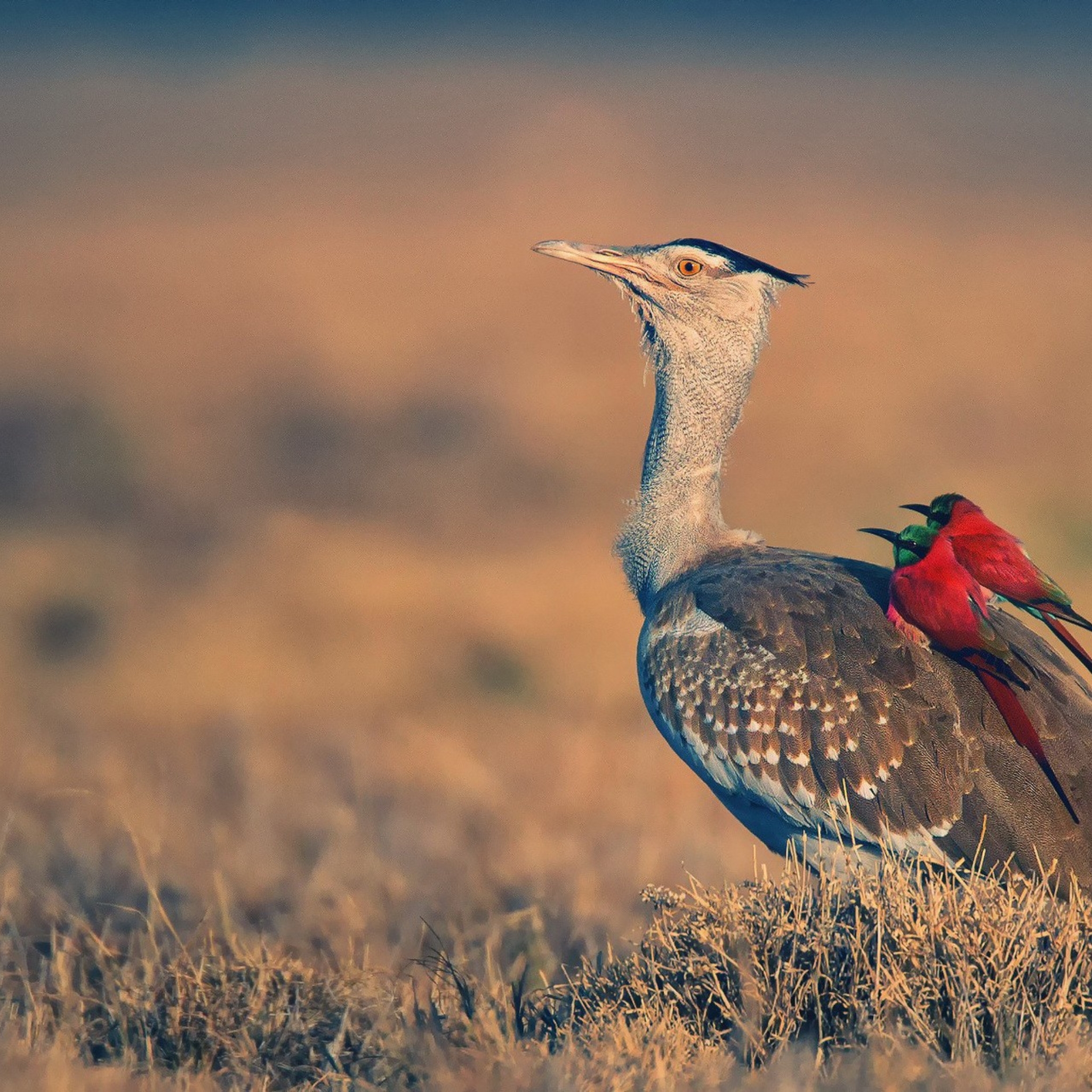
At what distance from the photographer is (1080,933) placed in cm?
364

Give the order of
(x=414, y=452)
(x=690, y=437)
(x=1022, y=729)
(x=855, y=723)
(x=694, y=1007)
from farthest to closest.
Result: 1. (x=414, y=452)
2. (x=690, y=437)
3. (x=855, y=723)
4. (x=1022, y=729)
5. (x=694, y=1007)

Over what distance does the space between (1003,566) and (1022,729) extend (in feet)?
1.29

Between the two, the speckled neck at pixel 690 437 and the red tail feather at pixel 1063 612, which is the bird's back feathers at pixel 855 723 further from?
the speckled neck at pixel 690 437

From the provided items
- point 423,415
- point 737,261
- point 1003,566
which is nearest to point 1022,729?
point 1003,566

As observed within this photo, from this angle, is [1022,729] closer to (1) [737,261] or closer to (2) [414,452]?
(1) [737,261]

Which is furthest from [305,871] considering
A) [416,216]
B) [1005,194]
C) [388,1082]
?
[1005,194]

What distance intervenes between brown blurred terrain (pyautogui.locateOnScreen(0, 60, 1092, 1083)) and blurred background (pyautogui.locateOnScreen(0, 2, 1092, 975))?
0.04m

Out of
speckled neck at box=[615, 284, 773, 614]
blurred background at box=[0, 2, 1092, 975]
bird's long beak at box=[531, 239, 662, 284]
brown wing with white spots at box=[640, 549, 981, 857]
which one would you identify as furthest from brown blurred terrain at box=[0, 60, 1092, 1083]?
bird's long beak at box=[531, 239, 662, 284]

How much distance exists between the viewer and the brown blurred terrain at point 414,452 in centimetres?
582

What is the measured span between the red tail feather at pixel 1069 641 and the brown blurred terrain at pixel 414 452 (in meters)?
1.41

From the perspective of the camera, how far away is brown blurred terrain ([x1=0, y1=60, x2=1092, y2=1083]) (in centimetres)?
582

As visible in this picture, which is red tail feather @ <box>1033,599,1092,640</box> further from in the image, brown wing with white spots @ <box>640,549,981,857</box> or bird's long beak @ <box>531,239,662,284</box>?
bird's long beak @ <box>531,239,662,284</box>

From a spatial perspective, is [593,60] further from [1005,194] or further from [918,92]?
[1005,194]

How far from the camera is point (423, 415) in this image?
14375 mm
